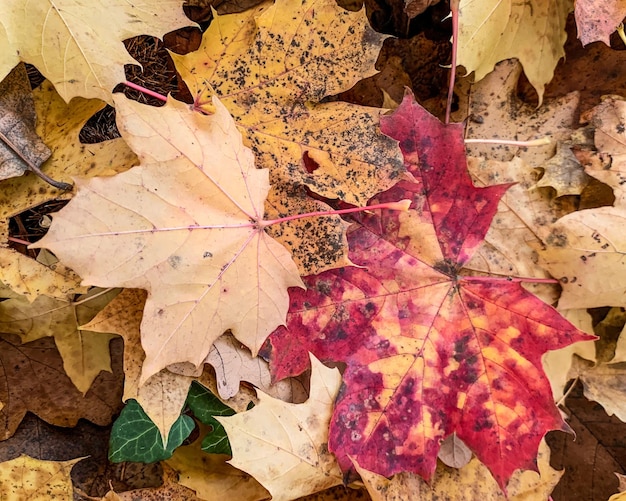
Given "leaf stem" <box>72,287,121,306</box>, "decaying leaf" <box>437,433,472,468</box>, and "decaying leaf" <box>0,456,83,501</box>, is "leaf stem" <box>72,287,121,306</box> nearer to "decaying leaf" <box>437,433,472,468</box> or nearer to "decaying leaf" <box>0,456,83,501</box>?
"decaying leaf" <box>0,456,83,501</box>

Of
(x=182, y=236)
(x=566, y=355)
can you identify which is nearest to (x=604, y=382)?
(x=566, y=355)

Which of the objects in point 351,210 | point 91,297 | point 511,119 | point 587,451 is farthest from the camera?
point 587,451

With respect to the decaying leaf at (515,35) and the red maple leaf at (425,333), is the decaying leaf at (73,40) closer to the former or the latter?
the red maple leaf at (425,333)

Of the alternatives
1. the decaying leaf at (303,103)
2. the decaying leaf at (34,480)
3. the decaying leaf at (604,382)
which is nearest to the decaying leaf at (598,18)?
the decaying leaf at (303,103)

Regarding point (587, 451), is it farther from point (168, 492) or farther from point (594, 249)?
point (168, 492)

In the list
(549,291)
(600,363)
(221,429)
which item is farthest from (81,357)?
(600,363)
